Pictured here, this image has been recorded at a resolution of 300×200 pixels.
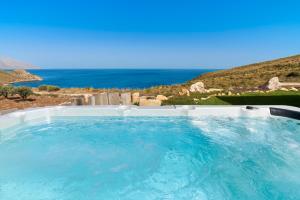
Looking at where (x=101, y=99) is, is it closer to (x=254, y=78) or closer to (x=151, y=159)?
(x=151, y=159)

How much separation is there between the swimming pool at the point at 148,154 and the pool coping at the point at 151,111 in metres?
0.02

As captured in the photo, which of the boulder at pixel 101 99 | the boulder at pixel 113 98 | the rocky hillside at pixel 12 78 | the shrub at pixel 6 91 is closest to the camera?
the boulder at pixel 101 99

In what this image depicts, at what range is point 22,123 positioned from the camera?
4.94 meters

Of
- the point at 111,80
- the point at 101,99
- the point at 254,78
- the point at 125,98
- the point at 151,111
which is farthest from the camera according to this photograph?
the point at 111,80

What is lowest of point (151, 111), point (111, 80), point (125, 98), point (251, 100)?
point (111, 80)

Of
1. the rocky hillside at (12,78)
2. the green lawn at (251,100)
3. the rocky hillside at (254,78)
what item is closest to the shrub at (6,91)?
the green lawn at (251,100)

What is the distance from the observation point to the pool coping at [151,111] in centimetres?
498

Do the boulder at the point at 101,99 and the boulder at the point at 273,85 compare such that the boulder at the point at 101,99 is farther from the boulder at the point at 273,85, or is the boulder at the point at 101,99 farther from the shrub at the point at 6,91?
the boulder at the point at 273,85

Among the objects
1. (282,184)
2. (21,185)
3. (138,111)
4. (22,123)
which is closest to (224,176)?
(282,184)

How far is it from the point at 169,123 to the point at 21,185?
3.02m

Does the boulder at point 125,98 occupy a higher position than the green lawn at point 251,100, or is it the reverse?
the boulder at point 125,98

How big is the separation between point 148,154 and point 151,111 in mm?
1654

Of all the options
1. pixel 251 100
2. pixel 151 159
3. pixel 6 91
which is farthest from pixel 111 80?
pixel 151 159

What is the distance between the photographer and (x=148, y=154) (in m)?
3.77
